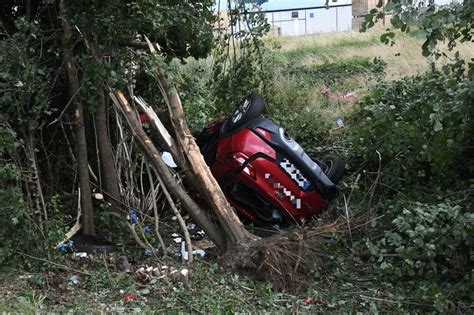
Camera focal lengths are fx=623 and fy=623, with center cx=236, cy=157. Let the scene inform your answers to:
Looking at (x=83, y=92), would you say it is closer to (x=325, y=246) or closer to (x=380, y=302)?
(x=325, y=246)

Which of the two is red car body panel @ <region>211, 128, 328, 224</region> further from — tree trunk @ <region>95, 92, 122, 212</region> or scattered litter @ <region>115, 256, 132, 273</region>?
scattered litter @ <region>115, 256, 132, 273</region>

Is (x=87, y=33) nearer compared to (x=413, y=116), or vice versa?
(x=87, y=33)

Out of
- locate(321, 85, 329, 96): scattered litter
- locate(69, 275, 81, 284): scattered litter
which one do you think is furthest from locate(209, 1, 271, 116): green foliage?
locate(321, 85, 329, 96): scattered litter

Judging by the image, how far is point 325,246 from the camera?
4.57 metres

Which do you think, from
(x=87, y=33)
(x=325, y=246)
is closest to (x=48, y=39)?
(x=87, y=33)

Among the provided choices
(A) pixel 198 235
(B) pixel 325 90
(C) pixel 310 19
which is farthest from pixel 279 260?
(C) pixel 310 19

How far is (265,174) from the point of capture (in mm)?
5344

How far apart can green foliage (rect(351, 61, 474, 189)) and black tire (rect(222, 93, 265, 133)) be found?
98 cm

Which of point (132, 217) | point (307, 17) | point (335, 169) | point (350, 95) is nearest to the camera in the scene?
point (132, 217)

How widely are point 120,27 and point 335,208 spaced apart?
2.39 m

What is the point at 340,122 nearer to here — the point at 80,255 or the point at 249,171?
the point at 249,171

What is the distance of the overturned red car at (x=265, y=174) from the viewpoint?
17.5ft

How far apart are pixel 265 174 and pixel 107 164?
136 cm

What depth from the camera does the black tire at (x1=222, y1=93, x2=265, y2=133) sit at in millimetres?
5488
